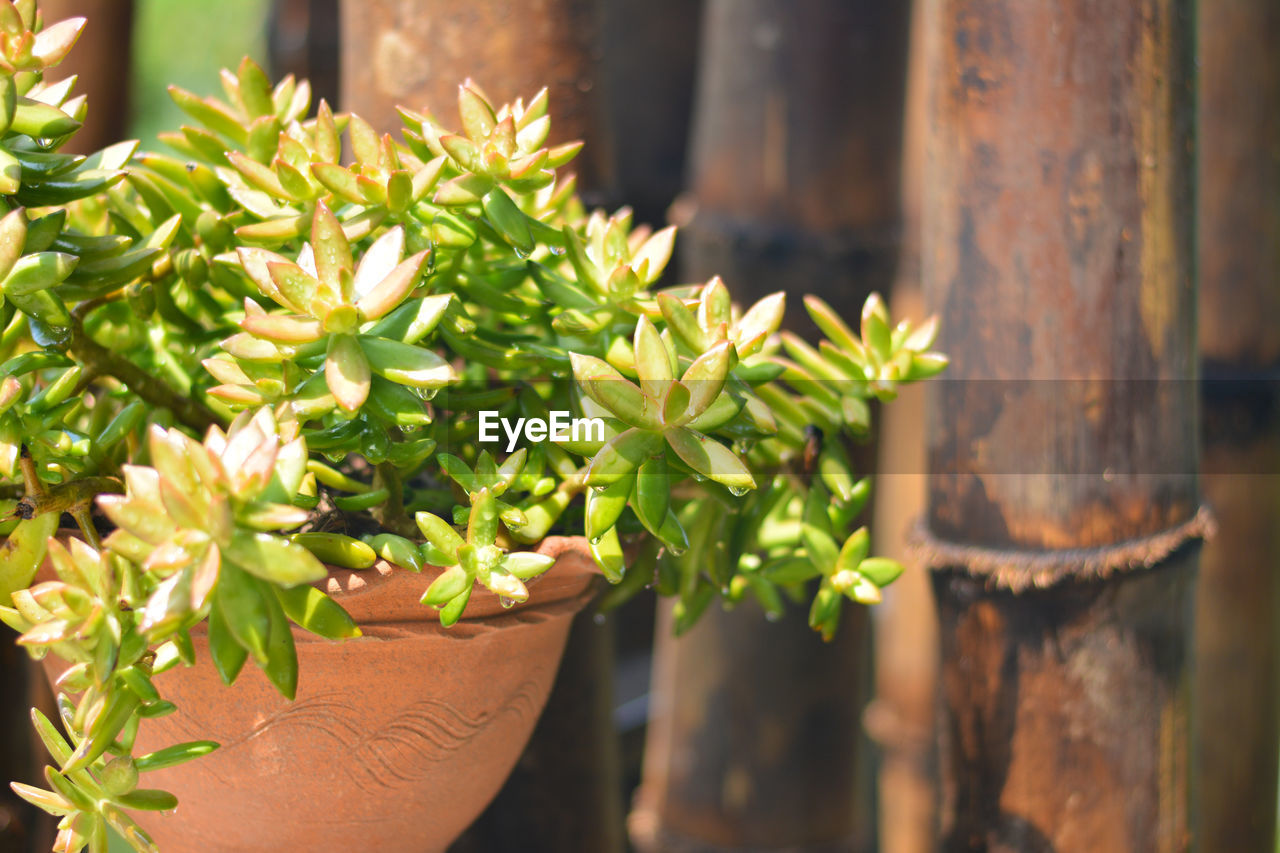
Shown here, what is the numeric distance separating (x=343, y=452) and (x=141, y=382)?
12 centimetres

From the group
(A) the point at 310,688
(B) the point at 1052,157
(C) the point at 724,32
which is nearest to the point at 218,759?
(A) the point at 310,688

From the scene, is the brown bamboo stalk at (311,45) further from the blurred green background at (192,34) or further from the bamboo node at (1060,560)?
the blurred green background at (192,34)

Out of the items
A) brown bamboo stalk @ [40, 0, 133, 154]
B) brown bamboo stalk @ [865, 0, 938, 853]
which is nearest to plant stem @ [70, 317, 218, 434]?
brown bamboo stalk @ [40, 0, 133, 154]

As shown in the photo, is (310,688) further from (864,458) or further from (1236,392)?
(1236,392)

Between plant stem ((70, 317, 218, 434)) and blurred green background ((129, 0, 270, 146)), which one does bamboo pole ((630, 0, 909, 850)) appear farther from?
blurred green background ((129, 0, 270, 146))

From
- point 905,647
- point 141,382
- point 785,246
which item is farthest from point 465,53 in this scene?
point 905,647

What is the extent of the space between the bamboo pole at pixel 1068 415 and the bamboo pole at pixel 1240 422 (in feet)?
0.89

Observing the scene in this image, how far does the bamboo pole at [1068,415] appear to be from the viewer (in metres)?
0.64

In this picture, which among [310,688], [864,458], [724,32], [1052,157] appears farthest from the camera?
[724,32]

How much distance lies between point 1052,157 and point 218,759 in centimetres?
56

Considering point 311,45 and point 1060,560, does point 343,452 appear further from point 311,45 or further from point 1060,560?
point 311,45

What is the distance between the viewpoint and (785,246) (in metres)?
1.02

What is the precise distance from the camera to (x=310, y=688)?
1.57 ft

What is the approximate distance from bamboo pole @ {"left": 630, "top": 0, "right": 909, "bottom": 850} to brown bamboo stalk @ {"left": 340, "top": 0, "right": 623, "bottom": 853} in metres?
0.26
